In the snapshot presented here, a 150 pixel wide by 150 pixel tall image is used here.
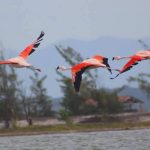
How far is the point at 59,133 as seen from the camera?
80.2 meters

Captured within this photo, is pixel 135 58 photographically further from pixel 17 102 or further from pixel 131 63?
pixel 17 102

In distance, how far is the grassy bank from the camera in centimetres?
8031

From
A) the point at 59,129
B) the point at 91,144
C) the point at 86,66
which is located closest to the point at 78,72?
the point at 86,66

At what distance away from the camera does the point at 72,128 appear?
83.2 m

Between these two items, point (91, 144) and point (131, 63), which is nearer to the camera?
point (131, 63)

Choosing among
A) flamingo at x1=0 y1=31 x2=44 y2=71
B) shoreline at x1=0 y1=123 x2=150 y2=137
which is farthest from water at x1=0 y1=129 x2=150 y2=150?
flamingo at x1=0 y1=31 x2=44 y2=71

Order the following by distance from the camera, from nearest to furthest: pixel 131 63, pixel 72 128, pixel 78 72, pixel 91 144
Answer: pixel 131 63 → pixel 78 72 → pixel 91 144 → pixel 72 128

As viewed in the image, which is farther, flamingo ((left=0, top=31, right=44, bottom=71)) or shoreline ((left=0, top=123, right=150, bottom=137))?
shoreline ((left=0, top=123, right=150, bottom=137))

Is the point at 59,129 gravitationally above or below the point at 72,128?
above

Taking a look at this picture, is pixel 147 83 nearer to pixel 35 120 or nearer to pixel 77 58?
pixel 35 120

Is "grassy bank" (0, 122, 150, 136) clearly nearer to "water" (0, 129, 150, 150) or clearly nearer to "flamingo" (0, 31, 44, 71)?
"water" (0, 129, 150, 150)

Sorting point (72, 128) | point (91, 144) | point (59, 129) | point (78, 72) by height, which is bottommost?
point (91, 144)

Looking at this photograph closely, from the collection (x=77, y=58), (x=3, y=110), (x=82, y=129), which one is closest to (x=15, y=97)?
(x=3, y=110)

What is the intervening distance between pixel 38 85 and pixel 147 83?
56.8ft
